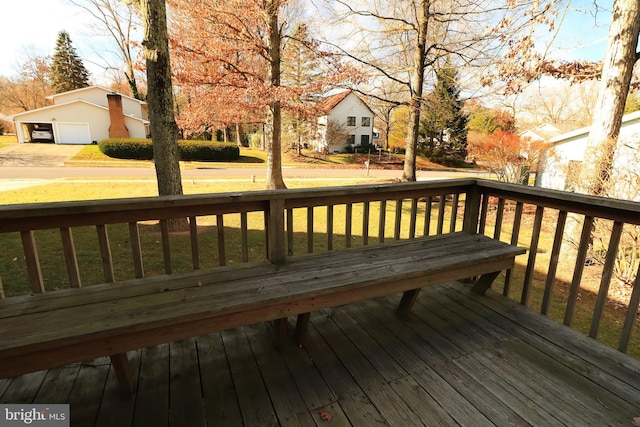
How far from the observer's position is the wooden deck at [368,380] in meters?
1.63

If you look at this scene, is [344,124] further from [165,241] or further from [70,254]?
[70,254]

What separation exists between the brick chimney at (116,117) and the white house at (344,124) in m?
14.5

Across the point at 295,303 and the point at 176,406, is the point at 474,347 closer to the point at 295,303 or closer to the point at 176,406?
the point at 295,303

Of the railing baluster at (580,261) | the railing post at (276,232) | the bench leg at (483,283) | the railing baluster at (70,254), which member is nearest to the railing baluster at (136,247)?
the railing baluster at (70,254)

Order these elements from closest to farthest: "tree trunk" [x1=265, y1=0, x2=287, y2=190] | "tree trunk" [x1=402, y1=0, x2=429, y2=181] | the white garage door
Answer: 1. "tree trunk" [x1=265, y1=0, x2=287, y2=190]
2. "tree trunk" [x1=402, y1=0, x2=429, y2=181]
3. the white garage door

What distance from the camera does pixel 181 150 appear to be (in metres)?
18.5

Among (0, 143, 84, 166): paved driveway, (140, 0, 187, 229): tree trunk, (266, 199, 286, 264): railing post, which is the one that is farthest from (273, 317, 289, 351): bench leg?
(0, 143, 84, 166): paved driveway

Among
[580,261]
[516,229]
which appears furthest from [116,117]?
[580,261]

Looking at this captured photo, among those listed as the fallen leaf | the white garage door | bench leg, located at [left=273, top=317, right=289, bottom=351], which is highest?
the white garage door

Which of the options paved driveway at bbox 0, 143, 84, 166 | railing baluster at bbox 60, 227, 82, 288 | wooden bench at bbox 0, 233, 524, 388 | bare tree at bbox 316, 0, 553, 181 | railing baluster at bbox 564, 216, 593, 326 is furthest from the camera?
paved driveway at bbox 0, 143, 84, 166

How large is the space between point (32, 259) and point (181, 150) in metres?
18.2

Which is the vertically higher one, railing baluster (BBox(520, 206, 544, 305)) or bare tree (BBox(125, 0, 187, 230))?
bare tree (BBox(125, 0, 187, 230))

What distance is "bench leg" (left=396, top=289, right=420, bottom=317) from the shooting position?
2.44m

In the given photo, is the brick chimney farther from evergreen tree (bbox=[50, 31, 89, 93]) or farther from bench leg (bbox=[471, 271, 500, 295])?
bench leg (bbox=[471, 271, 500, 295])
